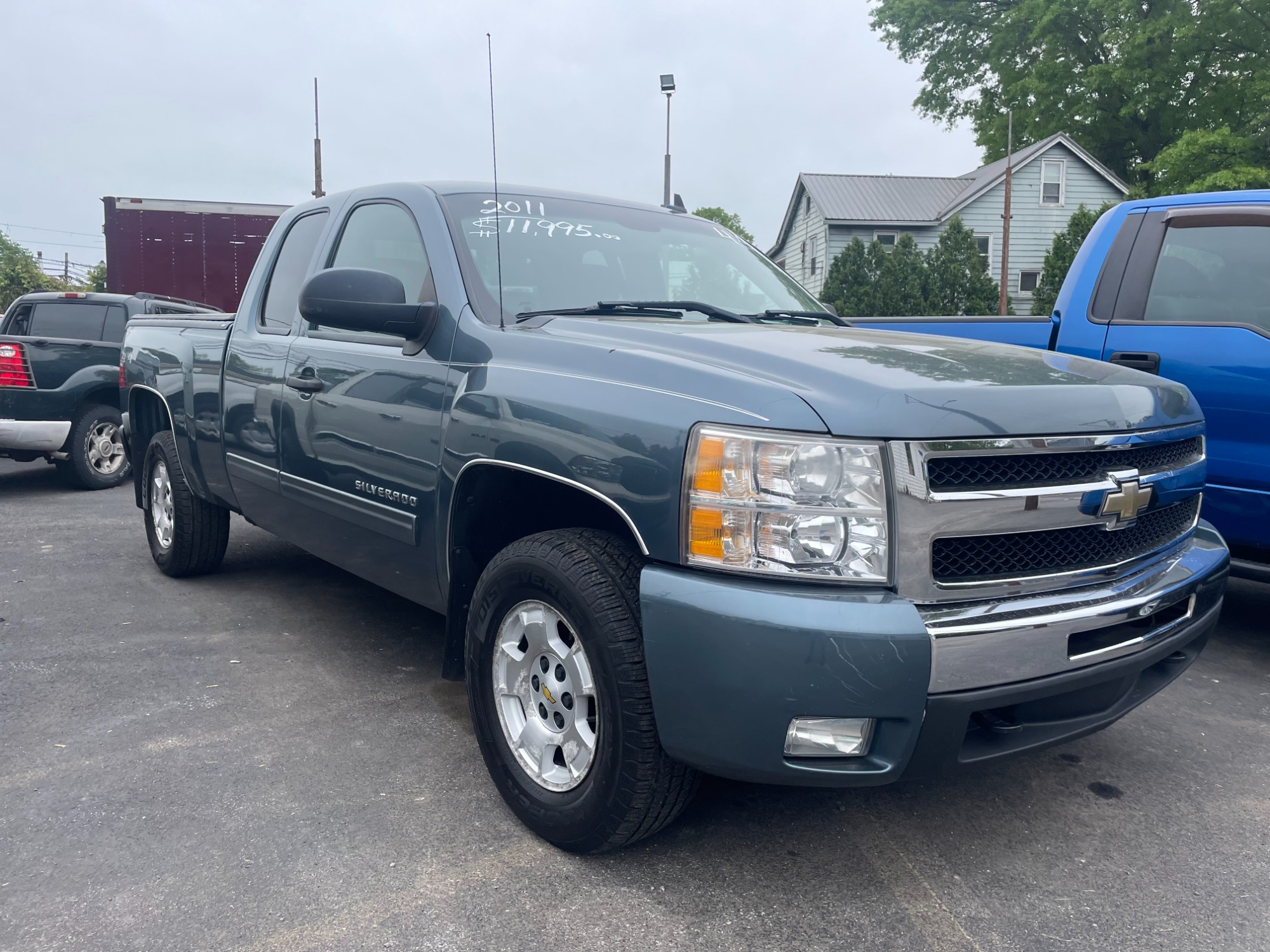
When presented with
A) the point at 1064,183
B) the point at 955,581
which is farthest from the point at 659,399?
the point at 1064,183

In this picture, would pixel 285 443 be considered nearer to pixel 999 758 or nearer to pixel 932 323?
pixel 999 758

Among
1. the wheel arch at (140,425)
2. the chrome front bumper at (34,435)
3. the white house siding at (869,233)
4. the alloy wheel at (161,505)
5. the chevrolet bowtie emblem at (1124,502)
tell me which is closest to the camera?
the chevrolet bowtie emblem at (1124,502)

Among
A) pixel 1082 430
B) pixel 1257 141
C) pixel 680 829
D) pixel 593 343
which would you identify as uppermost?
pixel 1257 141

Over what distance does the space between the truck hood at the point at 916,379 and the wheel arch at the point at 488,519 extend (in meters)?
0.44

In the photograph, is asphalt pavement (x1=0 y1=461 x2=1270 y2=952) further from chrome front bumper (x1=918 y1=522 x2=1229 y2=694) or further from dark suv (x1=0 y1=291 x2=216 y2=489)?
dark suv (x1=0 y1=291 x2=216 y2=489)

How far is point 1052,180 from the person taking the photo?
111 ft

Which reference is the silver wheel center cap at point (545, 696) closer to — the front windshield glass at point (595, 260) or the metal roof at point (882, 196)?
the front windshield glass at point (595, 260)

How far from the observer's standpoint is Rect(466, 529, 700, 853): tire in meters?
2.38

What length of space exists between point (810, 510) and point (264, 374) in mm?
2761

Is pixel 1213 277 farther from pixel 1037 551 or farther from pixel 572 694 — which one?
pixel 572 694

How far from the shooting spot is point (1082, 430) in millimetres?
2447

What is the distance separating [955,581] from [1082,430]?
53cm

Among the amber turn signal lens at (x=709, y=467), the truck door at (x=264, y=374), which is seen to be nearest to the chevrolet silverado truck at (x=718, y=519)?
the amber turn signal lens at (x=709, y=467)

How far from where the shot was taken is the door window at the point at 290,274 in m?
4.25
